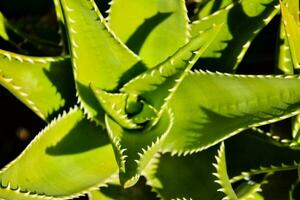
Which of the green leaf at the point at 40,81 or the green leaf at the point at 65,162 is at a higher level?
the green leaf at the point at 40,81

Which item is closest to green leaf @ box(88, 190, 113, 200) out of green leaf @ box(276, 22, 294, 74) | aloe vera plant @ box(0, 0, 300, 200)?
aloe vera plant @ box(0, 0, 300, 200)

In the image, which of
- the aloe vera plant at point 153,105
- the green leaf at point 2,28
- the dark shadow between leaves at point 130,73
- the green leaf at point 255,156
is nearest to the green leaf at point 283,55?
the aloe vera plant at point 153,105

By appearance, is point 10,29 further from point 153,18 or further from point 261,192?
point 261,192

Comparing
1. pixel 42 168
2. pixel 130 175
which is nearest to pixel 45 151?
pixel 42 168

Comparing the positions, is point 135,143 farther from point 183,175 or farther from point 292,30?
point 292,30

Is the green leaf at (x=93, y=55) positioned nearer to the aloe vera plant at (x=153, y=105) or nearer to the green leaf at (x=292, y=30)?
the aloe vera plant at (x=153, y=105)

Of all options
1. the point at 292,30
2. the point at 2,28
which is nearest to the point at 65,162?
the point at 2,28
